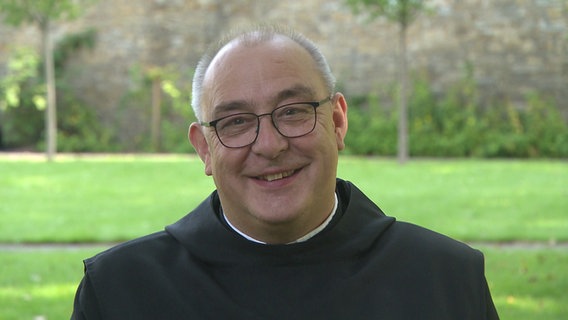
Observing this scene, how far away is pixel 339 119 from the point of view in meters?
2.57

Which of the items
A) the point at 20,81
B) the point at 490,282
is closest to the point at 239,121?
the point at 490,282

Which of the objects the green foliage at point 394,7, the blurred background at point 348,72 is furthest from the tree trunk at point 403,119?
the blurred background at point 348,72

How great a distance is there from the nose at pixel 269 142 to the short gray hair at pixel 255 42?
224 millimetres

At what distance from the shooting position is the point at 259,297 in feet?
7.75

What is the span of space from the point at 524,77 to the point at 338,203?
1659cm

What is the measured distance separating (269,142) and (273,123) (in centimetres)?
5

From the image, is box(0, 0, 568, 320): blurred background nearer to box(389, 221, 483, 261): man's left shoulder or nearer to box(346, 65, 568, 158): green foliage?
box(346, 65, 568, 158): green foliage

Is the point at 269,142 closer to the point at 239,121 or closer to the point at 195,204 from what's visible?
the point at 239,121

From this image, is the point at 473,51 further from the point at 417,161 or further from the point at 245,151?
the point at 245,151

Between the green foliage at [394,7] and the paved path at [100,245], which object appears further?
the green foliage at [394,7]

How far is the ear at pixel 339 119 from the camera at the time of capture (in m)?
2.54

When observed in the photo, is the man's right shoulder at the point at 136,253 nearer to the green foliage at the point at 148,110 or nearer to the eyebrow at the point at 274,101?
the eyebrow at the point at 274,101

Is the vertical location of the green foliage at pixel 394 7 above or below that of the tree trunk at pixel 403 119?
above

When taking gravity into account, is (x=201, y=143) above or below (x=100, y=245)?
above
